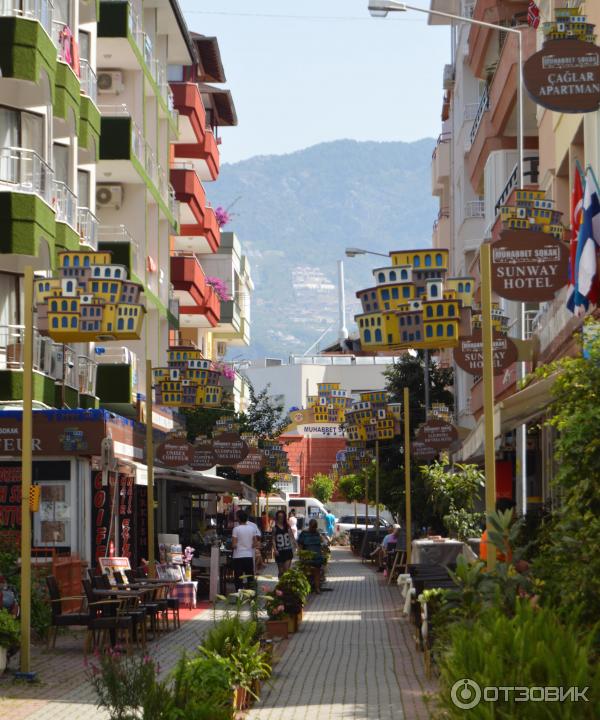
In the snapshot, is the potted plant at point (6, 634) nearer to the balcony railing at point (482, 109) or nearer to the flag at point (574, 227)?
the flag at point (574, 227)

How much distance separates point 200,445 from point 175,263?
57.1 feet

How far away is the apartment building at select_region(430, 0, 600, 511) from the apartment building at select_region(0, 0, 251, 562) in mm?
6590

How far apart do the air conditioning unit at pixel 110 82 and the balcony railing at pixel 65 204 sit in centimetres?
1200

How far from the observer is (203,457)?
39.1 meters

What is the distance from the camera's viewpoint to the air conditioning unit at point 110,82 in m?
44.7

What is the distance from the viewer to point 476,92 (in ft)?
180

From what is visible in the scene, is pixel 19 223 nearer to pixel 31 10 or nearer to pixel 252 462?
pixel 31 10

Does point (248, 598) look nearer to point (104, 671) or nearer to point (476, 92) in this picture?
point (104, 671)

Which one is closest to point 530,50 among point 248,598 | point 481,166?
point 481,166

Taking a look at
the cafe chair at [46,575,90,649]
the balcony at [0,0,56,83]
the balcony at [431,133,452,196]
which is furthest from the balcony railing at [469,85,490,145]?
the cafe chair at [46,575,90,649]

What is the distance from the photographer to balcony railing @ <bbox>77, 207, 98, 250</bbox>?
116 ft

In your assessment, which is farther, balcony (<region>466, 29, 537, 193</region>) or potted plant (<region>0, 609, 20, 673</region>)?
balcony (<region>466, 29, 537, 193</region>)

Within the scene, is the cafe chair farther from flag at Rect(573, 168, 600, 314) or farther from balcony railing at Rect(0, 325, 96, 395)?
balcony railing at Rect(0, 325, 96, 395)

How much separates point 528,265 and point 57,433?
34.7ft
